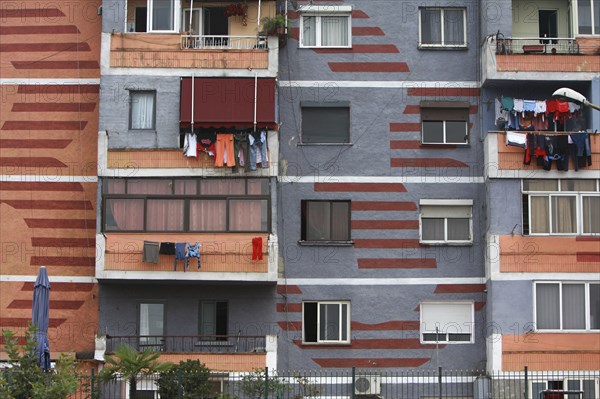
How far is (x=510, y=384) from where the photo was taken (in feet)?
120

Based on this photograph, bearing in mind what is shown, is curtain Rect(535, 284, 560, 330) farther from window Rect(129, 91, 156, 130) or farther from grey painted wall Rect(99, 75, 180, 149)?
window Rect(129, 91, 156, 130)

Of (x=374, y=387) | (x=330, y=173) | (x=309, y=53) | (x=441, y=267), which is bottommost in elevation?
(x=374, y=387)

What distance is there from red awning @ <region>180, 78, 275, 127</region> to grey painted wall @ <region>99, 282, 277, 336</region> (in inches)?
201

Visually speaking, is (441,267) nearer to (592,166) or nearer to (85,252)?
(592,166)

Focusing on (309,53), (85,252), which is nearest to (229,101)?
(309,53)

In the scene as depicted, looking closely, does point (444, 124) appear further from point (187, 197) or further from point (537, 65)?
point (187, 197)

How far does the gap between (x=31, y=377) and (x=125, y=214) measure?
8130 millimetres

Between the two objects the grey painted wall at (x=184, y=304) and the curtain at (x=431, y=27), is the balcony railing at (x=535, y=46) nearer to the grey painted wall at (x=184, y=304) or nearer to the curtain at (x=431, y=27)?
the curtain at (x=431, y=27)

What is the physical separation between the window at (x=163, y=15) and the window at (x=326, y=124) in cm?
480

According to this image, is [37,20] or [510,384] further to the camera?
[37,20]

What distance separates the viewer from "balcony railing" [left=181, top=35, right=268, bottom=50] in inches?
1512

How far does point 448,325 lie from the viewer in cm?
3831

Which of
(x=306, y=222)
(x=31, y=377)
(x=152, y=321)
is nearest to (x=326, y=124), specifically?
(x=306, y=222)

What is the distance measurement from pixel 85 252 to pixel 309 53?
9.58 metres
